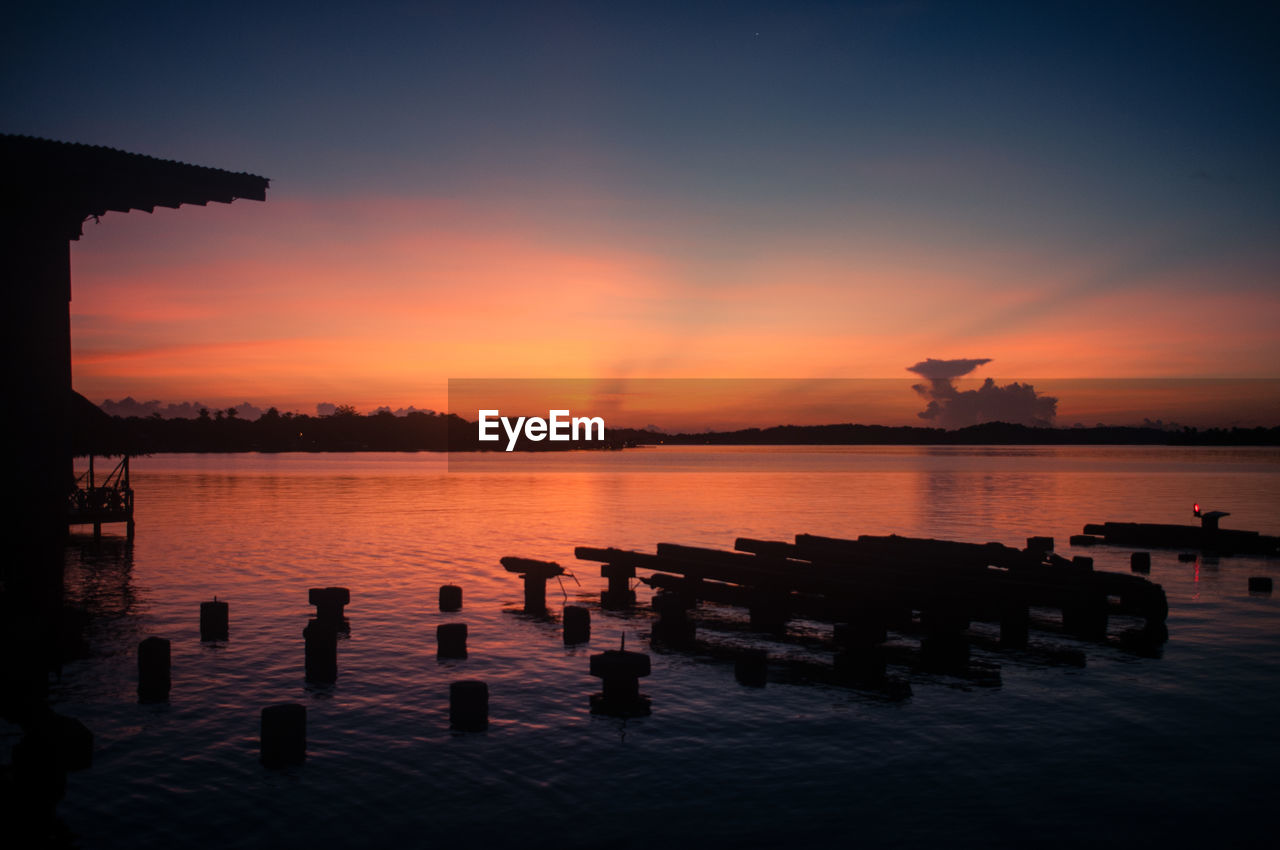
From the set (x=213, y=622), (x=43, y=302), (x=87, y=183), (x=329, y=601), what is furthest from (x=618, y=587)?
(x=87, y=183)

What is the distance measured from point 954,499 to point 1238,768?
2678 inches

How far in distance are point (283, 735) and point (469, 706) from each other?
266 cm

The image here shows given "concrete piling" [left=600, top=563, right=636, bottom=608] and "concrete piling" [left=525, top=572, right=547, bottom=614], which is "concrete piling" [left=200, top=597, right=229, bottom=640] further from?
"concrete piling" [left=600, top=563, right=636, bottom=608]

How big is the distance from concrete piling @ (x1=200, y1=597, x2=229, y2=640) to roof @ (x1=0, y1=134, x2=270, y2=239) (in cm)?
844

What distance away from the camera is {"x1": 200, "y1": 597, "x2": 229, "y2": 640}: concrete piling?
19.4m

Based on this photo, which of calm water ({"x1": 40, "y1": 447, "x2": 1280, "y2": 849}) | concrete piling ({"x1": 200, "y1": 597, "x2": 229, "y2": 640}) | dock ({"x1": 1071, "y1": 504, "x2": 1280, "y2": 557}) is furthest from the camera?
dock ({"x1": 1071, "y1": 504, "x2": 1280, "y2": 557})

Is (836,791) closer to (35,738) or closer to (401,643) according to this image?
(35,738)

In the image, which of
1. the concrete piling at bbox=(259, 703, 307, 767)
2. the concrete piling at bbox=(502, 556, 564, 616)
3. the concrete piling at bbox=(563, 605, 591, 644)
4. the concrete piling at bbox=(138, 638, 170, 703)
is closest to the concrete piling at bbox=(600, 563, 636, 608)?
the concrete piling at bbox=(502, 556, 564, 616)

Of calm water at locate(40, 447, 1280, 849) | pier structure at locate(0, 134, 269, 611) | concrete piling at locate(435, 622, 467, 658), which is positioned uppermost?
pier structure at locate(0, 134, 269, 611)

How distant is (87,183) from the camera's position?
54.6 ft

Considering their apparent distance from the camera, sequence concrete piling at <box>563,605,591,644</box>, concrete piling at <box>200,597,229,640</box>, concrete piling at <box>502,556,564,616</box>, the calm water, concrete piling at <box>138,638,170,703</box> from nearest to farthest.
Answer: the calm water, concrete piling at <box>138,638,170,703</box>, concrete piling at <box>563,605,591,644</box>, concrete piling at <box>200,597,229,640</box>, concrete piling at <box>502,556,564,616</box>

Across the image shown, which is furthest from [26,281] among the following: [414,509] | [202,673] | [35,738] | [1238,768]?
[414,509]

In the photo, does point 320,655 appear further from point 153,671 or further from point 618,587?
point 618,587

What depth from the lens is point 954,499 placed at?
252 ft
